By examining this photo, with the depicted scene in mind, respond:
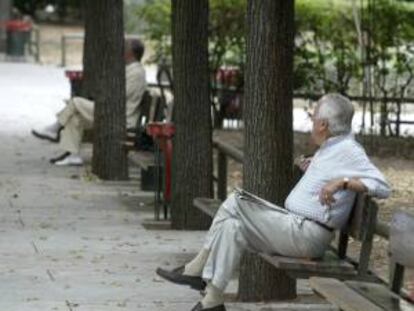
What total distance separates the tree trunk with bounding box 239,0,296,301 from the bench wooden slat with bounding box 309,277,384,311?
1.13m

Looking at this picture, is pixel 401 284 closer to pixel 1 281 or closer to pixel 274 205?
pixel 274 205

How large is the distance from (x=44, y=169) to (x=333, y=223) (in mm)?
8516

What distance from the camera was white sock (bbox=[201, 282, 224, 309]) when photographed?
7363 millimetres

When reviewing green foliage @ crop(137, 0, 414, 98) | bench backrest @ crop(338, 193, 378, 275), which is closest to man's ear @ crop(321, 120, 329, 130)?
bench backrest @ crop(338, 193, 378, 275)

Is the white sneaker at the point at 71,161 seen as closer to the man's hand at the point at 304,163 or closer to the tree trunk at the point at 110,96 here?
the tree trunk at the point at 110,96

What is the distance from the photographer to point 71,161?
15945 millimetres

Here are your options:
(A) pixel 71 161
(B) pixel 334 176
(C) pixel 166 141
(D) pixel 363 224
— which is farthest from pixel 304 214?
(A) pixel 71 161

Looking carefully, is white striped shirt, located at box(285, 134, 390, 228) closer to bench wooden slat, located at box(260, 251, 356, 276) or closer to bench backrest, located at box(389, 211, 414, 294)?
bench wooden slat, located at box(260, 251, 356, 276)

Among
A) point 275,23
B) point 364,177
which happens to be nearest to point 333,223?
point 364,177

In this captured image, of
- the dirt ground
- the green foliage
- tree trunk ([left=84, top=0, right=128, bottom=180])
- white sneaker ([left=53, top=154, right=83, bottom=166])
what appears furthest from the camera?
the green foliage

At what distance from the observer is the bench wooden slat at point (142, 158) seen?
12436mm

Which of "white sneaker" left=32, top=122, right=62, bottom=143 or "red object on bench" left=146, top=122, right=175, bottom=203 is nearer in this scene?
"red object on bench" left=146, top=122, right=175, bottom=203

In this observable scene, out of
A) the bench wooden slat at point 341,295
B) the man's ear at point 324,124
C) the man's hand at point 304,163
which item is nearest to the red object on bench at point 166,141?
the man's hand at point 304,163

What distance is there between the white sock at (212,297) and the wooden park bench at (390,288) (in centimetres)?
71
